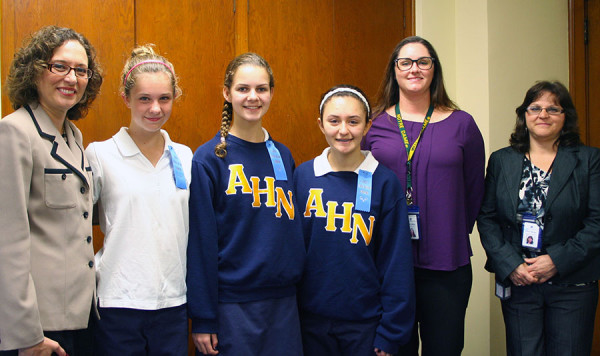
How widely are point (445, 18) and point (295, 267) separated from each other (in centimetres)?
240

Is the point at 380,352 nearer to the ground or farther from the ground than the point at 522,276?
nearer to the ground

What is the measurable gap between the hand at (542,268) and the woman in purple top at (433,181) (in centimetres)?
30

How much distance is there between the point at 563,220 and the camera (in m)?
2.16

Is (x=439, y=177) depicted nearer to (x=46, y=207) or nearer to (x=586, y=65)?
(x=46, y=207)

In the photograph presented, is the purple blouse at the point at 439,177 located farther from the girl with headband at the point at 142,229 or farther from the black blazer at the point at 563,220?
the girl with headband at the point at 142,229

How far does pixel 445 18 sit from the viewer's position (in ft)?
11.2

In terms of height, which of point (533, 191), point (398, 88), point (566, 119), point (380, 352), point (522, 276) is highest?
point (398, 88)

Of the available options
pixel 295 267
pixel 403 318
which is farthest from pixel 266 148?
pixel 403 318

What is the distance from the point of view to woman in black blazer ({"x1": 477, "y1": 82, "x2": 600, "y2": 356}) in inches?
84.4

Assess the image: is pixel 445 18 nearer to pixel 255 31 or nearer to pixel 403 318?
pixel 255 31

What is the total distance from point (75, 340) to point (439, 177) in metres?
1.52

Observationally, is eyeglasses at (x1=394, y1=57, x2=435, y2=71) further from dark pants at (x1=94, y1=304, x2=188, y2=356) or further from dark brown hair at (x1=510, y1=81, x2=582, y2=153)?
dark pants at (x1=94, y1=304, x2=188, y2=356)

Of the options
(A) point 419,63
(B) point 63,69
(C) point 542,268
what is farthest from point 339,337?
(B) point 63,69

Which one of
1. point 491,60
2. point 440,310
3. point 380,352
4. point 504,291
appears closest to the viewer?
point 380,352
